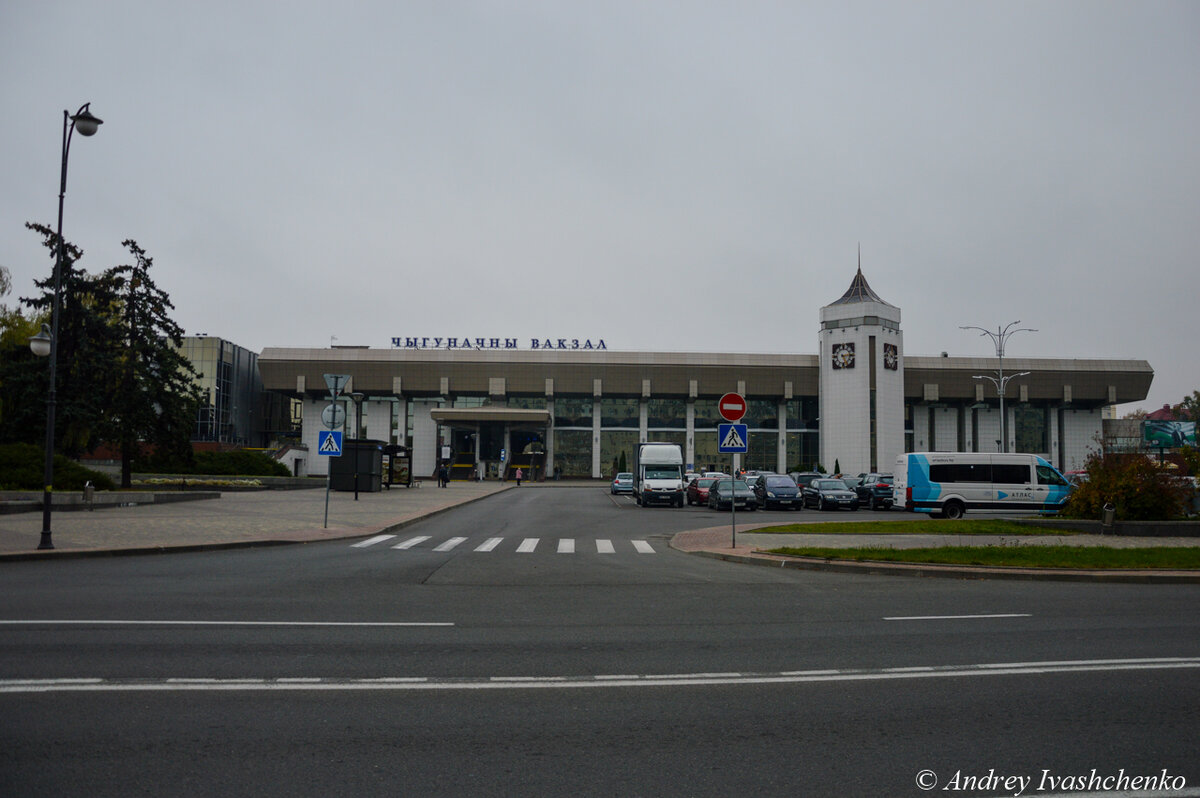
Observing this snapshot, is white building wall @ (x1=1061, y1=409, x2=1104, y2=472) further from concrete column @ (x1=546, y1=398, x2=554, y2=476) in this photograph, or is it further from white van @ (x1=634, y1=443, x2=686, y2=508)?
white van @ (x1=634, y1=443, x2=686, y2=508)

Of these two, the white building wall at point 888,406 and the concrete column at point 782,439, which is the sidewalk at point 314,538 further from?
the concrete column at point 782,439

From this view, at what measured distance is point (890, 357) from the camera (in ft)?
281

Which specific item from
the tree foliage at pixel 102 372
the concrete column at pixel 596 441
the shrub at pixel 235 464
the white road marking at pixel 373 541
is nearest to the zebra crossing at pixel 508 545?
the white road marking at pixel 373 541

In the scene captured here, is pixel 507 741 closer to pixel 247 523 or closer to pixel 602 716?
pixel 602 716

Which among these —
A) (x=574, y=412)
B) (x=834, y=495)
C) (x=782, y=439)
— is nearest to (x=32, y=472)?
(x=834, y=495)

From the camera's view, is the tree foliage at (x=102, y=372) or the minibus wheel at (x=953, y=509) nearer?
the minibus wheel at (x=953, y=509)

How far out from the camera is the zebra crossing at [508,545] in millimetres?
18297

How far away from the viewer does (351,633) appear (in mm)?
8539

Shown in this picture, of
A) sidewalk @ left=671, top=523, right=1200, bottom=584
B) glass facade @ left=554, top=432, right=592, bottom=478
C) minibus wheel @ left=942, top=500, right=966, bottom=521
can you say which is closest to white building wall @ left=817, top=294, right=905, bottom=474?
glass facade @ left=554, top=432, right=592, bottom=478

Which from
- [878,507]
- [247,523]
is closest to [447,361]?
[878,507]

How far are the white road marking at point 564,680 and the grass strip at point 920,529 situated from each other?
13929 millimetres

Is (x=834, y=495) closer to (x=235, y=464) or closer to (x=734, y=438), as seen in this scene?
(x=734, y=438)

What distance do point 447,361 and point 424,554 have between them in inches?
2979

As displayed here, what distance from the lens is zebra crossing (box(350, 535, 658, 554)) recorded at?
1830 cm
